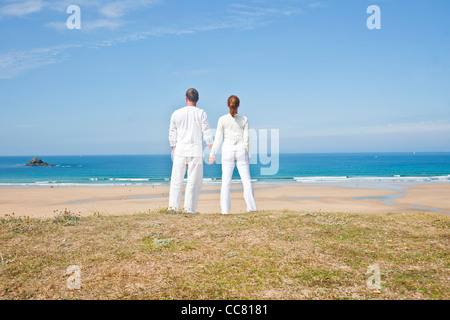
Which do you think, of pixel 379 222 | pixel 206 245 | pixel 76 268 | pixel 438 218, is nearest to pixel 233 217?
pixel 206 245

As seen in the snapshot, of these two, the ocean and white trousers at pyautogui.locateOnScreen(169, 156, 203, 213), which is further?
the ocean

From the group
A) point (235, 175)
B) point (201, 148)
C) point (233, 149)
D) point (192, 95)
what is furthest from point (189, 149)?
point (235, 175)

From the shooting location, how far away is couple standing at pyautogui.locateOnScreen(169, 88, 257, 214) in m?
8.96

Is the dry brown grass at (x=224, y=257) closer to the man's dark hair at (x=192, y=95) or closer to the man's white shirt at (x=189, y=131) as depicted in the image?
the man's white shirt at (x=189, y=131)

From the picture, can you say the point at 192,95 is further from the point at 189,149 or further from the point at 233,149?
the point at 233,149

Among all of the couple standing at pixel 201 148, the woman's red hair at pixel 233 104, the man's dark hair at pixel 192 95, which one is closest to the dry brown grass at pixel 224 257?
the couple standing at pixel 201 148

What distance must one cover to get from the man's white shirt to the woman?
1.25 feet

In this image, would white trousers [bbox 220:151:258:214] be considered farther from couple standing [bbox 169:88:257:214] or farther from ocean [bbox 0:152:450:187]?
ocean [bbox 0:152:450:187]

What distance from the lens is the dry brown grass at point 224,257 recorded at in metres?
4.10

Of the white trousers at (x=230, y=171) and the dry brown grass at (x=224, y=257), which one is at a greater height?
the white trousers at (x=230, y=171)

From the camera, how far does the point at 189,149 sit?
8.97 metres

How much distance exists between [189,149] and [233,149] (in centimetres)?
122

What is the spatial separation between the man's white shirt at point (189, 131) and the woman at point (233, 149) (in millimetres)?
381

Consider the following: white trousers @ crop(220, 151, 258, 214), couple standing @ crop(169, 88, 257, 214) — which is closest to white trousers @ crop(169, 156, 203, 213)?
couple standing @ crop(169, 88, 257, 214)
